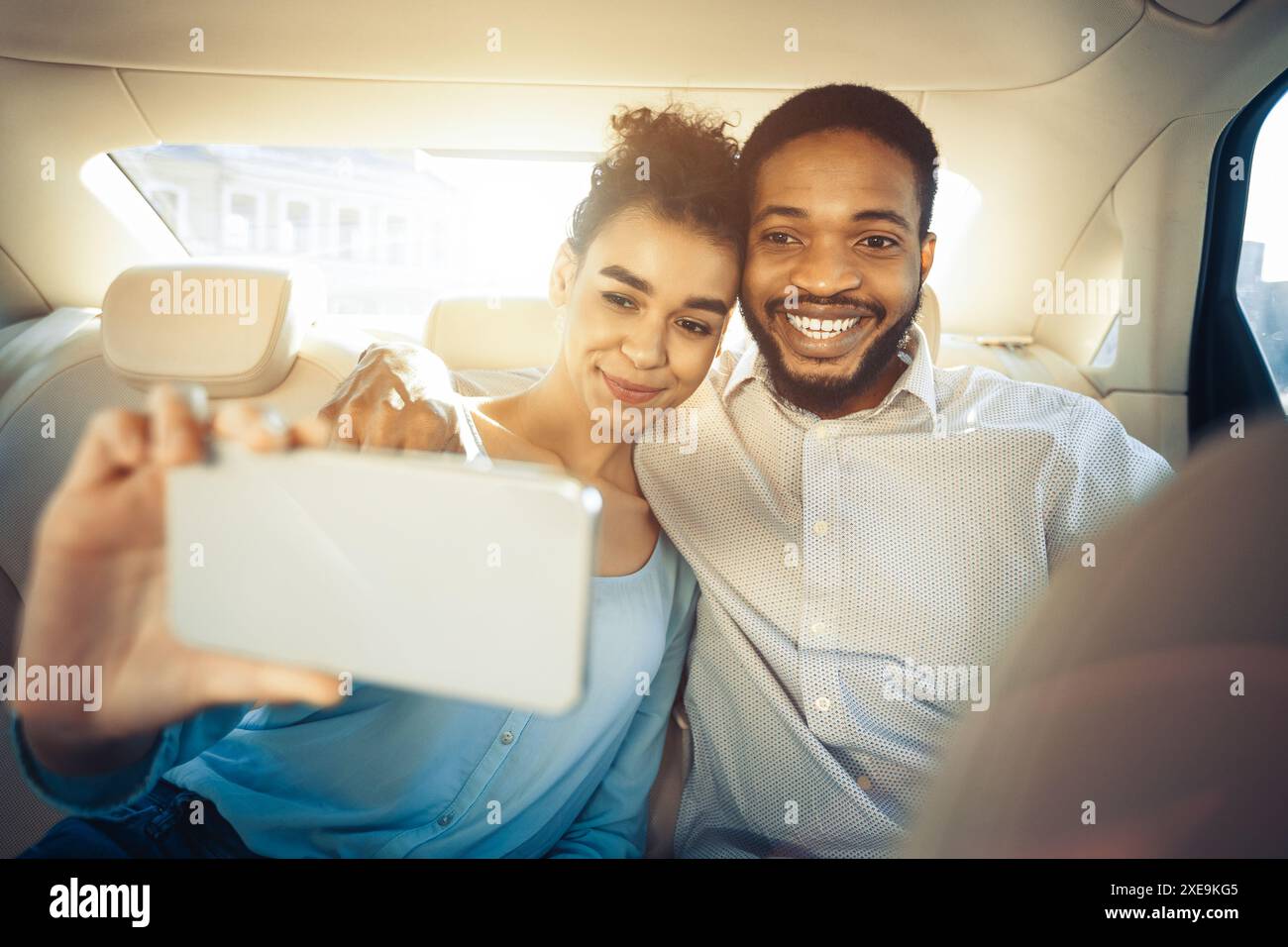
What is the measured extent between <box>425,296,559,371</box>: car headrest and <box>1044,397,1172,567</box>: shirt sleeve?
1.06m

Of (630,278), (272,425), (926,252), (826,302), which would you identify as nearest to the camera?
(272,425)

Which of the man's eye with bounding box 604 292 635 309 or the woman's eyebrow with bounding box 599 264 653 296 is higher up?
the woman's eyebrow with bounding box 599 264 653 296

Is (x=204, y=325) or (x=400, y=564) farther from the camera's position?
(x=204, y=325)

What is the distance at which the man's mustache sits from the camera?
1312mm

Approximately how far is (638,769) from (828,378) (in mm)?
720

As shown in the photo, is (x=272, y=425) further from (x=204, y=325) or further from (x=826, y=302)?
(x=204, y=325)

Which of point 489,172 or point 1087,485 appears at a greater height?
point 489,172

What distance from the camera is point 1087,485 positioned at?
128 cm

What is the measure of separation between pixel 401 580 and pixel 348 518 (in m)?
0.06

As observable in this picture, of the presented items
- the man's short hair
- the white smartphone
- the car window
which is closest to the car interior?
the car window

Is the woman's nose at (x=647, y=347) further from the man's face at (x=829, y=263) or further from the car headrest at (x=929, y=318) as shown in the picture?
the car headrest at (x=929, y=318)

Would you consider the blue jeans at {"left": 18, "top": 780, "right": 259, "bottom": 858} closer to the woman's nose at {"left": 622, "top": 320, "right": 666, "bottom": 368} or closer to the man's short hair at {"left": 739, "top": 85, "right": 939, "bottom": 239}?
the woman's nose at {"left": 622, "top": 320, "right": 666, "bottom": 368}

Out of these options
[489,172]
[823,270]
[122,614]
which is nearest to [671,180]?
[823,270]
